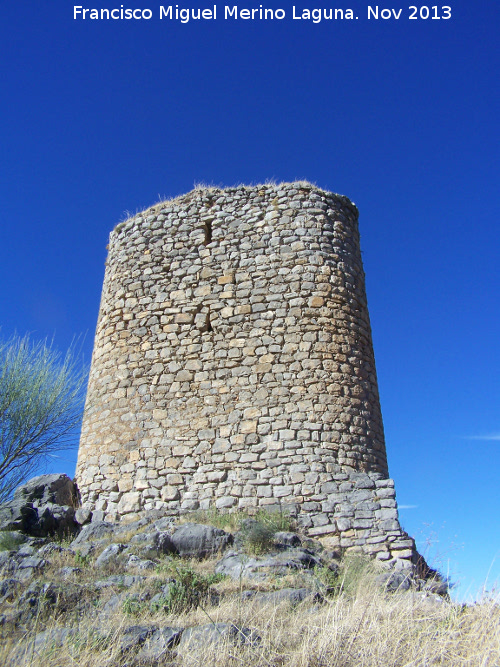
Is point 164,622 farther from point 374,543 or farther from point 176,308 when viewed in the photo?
point 176,308

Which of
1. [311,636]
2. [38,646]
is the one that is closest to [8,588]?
[38,646]

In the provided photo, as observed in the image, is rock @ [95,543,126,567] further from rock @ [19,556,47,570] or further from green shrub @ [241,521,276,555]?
green shrub @ [241,521,276,555]

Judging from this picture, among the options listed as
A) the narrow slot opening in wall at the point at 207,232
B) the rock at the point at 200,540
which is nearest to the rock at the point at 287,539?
the rock at the point at 200,540

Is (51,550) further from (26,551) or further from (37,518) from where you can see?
(37,518)

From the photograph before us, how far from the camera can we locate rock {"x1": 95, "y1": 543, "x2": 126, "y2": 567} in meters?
6.29

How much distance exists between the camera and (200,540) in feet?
21.5

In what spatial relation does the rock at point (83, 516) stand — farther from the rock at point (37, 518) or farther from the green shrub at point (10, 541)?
the green shrub at point (10, 541)

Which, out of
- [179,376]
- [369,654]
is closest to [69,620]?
[369,654]

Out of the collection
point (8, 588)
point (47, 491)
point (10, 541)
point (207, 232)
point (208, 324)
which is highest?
point (207, 232)

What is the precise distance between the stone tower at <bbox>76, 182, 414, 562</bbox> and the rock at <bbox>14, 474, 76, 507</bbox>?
9.3 inches

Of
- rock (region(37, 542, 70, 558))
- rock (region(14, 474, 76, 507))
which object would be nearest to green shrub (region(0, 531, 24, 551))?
rock (region(37, 542, 70, 558))

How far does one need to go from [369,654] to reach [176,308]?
6.44m

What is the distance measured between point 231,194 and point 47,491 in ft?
19.7

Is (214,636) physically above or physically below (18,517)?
below
